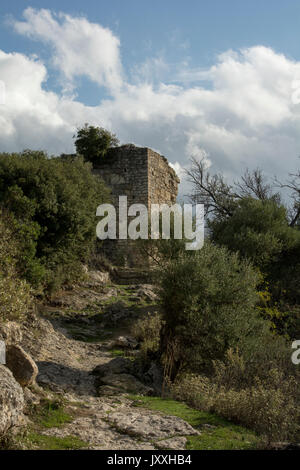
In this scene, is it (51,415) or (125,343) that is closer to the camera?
(51,415)

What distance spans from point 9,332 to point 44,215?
6.46 metres

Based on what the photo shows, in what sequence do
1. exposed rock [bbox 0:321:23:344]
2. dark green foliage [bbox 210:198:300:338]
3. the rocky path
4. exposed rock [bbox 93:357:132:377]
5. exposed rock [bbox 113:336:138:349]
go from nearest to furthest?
the rocky path → exposed rock [bbox 0:321:23:344] → exposed rock [bbox 93:357:132:377] → exposed rock [bbox 113:336:138:349] → dark green foliage [bbox 210:198:300:338]

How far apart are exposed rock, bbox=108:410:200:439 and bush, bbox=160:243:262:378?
10.3ft

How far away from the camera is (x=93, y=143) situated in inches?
843

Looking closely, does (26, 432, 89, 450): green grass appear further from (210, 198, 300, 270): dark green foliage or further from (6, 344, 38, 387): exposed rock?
(210, 198, 300, 270): dark green foliage

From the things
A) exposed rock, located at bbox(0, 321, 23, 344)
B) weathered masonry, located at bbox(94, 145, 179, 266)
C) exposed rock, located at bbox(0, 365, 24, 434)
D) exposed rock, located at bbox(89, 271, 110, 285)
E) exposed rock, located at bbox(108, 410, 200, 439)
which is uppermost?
weathered masonry, located at bbox(94, 145, 179, 266)

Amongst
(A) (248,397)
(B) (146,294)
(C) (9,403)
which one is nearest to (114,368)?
(A) (248,397)

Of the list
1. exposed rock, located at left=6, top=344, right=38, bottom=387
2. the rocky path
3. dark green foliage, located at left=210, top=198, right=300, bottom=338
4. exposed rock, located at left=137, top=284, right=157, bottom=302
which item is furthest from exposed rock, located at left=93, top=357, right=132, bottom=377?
dark green foliage, located at left=210, top=198, right=300, bottom=338

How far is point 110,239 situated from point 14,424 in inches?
596

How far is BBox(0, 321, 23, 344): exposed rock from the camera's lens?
24.7 feet

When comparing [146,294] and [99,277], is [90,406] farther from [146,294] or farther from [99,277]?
[99,277]

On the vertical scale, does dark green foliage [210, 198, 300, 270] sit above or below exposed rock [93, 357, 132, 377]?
above

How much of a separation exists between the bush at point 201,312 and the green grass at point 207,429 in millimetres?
2007

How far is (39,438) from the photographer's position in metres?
5.36
